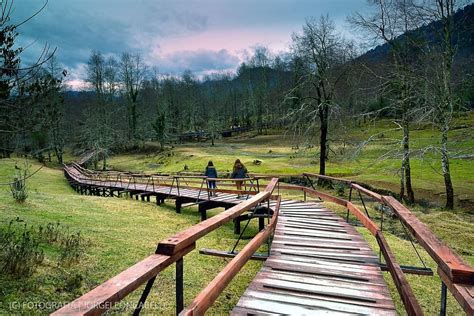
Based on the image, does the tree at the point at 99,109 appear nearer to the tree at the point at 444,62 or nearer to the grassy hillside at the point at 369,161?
the grassy hillside at the point at 369,161

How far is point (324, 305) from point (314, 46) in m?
19.9

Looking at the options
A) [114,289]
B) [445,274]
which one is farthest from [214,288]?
[445,274]

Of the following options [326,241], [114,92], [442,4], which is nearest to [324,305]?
[326,241]

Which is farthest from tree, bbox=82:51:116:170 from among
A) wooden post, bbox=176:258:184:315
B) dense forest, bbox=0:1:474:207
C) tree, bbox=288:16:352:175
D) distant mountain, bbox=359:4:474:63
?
wooden post, bbox=176:258:184:315

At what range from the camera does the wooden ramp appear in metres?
3.63

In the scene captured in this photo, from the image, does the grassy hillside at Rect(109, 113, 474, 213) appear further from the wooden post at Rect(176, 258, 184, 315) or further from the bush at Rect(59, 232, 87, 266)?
the wooden post at Rect(176, 258, 184, 315)

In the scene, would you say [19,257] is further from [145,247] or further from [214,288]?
[214,288]

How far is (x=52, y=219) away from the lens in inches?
371

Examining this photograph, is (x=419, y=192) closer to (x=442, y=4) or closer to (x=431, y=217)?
(x=431, y=217)

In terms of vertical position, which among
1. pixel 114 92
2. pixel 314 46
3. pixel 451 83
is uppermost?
pixel 114 92

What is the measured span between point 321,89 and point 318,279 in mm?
19680

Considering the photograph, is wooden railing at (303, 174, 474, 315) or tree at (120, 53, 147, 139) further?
tree at (120, 53, 147, 139)

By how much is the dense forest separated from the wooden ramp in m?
4.16

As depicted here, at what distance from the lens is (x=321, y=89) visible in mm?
22438
